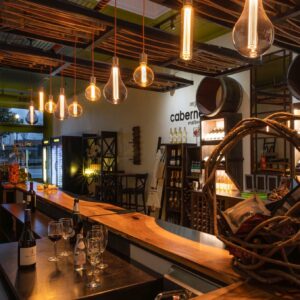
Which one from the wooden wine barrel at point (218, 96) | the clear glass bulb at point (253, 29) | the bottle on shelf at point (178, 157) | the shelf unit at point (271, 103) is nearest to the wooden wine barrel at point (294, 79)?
the shelf unit at point (271, 103)

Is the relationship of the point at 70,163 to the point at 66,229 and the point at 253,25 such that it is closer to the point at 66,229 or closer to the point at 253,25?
the point at 66,229

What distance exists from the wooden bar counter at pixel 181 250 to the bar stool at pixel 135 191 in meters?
4.59

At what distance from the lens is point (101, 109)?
964cm

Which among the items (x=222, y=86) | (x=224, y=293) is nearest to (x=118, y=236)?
(x=224, y=293)

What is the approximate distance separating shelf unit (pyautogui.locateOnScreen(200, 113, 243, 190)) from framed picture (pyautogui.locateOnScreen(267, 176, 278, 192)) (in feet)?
1.41

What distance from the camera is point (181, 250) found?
5.29 ft

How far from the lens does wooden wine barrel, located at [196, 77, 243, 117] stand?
16.2ft

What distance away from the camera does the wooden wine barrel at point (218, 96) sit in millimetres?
4945

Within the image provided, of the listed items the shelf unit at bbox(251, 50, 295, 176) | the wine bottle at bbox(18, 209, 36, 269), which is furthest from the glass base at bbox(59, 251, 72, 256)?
the shelf unit at bbox(251, 50, 295, 176)

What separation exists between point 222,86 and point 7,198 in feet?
14.2

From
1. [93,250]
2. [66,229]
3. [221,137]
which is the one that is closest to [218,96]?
[221,137]

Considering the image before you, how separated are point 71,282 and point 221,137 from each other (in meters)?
3.93

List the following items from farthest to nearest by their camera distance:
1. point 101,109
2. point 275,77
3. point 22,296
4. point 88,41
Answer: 1. point 101,109
2. point 275,77
3. point 88,41
4. point 22,296

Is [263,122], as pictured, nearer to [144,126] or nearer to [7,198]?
[7,198]
